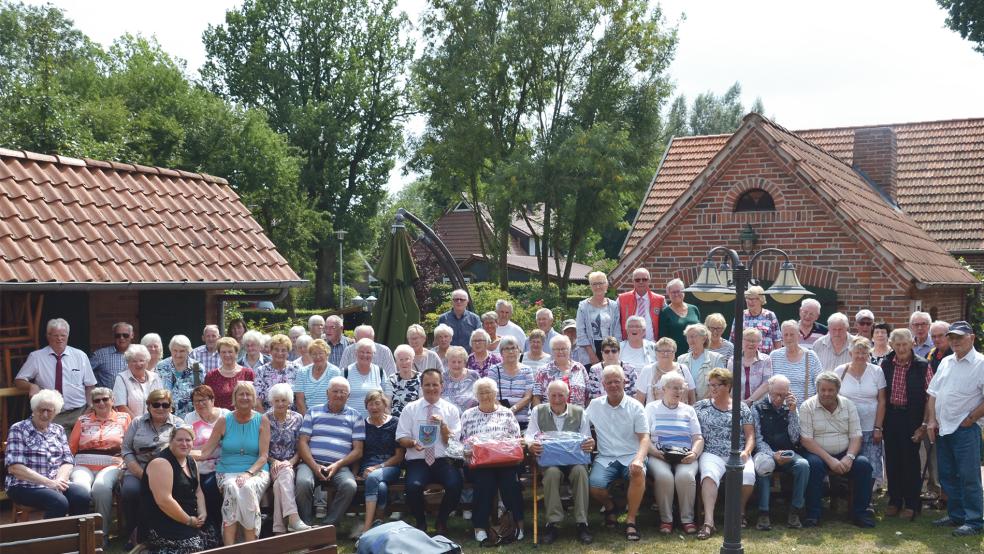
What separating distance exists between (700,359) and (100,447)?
537cm

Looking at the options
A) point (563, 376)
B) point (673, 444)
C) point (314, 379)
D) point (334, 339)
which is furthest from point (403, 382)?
point (673, 444)

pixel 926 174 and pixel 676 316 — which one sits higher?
pixel 926 174

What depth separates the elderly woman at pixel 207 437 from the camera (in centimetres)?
708

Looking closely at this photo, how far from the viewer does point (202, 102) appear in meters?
31.6

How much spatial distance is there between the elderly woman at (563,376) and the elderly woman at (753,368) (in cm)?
141

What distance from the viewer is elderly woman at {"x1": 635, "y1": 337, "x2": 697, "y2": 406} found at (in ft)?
25.9

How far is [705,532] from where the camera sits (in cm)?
718

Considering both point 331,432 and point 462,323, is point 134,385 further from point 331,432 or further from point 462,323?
point 462,323

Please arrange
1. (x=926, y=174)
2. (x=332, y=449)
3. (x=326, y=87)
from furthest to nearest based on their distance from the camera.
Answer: (x=326, y=87) → (x=926, y=174) → (x=332, y=449)

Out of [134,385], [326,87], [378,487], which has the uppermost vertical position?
[326,87]

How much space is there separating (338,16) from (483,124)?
46.6ft

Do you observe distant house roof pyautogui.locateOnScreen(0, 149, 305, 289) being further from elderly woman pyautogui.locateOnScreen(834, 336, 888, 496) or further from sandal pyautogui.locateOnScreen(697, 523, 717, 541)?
elderly woman pyautogui.locateOnScreen(834, 336, 888, 496)

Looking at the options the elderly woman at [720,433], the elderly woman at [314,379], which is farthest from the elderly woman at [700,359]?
the elderly woman at [314,379]

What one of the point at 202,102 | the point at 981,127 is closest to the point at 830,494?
the point at 981,127
